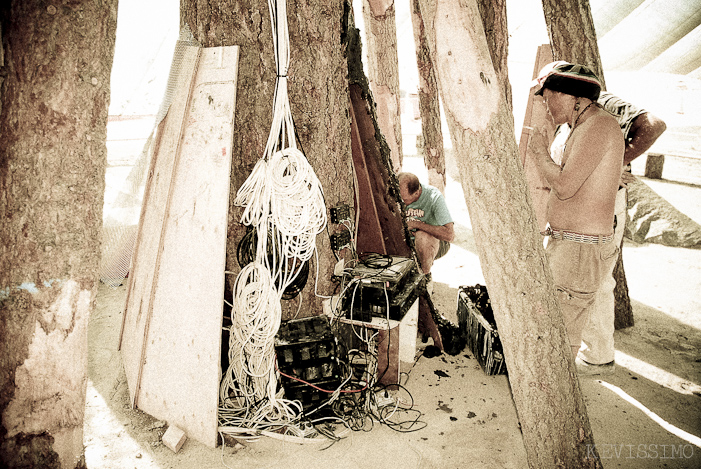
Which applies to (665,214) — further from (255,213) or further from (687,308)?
(255,213)

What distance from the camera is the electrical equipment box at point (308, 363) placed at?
2.57 meters

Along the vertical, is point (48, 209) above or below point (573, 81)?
below

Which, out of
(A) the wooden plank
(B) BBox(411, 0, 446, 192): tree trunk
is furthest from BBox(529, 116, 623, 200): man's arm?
(B) BBox(411, 0, 446, 192): tree trunk

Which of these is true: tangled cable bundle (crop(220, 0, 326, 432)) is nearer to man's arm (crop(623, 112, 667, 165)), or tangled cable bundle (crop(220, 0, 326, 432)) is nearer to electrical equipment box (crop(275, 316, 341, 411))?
electrical equipment box (crop(275, 316, 341, 411))

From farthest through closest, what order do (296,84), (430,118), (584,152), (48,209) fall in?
(430,118), (296,84), (584,152), (48,209)

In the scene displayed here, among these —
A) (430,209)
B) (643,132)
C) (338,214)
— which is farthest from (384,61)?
(643,132)

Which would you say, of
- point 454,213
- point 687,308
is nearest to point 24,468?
point 687,308

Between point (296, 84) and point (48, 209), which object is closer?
point (48, 209)

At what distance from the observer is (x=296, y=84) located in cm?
285

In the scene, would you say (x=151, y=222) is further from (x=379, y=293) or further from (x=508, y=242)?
(x=508, y=242)

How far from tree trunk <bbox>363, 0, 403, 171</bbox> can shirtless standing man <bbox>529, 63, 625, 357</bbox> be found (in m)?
2.63

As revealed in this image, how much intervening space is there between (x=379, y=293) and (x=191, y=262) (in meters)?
1.20

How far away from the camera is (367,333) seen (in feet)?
10.3

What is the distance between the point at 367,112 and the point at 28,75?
7.47 ft
